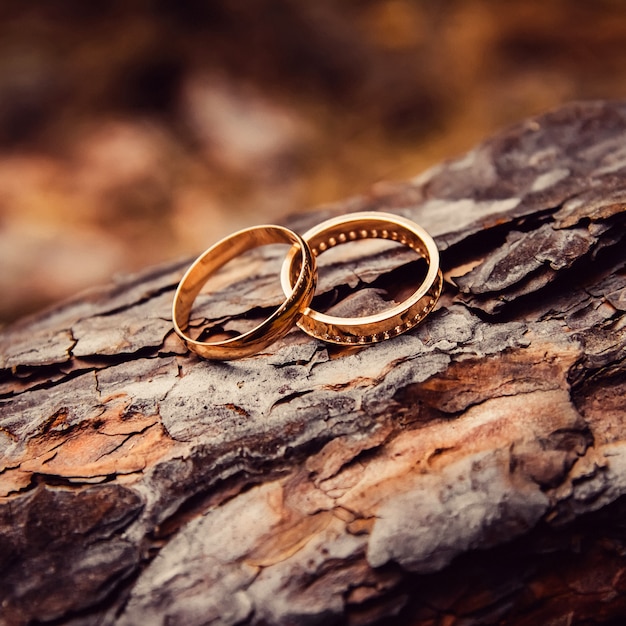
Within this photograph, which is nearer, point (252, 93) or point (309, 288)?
point (309, 288)

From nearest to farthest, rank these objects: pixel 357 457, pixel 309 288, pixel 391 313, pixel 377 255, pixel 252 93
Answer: pixel 357 457
pixel 391 313
pixel 309 288
pixel 377 255
pixel 252 93

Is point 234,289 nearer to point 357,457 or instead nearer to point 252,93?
point 357,457

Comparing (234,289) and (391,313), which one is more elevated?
(234,289)

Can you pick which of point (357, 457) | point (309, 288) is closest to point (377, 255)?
Result: point (309, 288)

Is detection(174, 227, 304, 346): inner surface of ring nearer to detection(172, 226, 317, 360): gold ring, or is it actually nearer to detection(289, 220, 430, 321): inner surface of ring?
detection(172, 226, 317, 360): gold ring

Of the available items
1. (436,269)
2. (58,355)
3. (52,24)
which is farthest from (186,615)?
(52,24)

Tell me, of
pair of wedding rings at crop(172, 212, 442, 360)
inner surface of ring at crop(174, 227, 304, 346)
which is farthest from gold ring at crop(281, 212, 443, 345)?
inner surface of ring at crop(174, 227, 304, 346)
